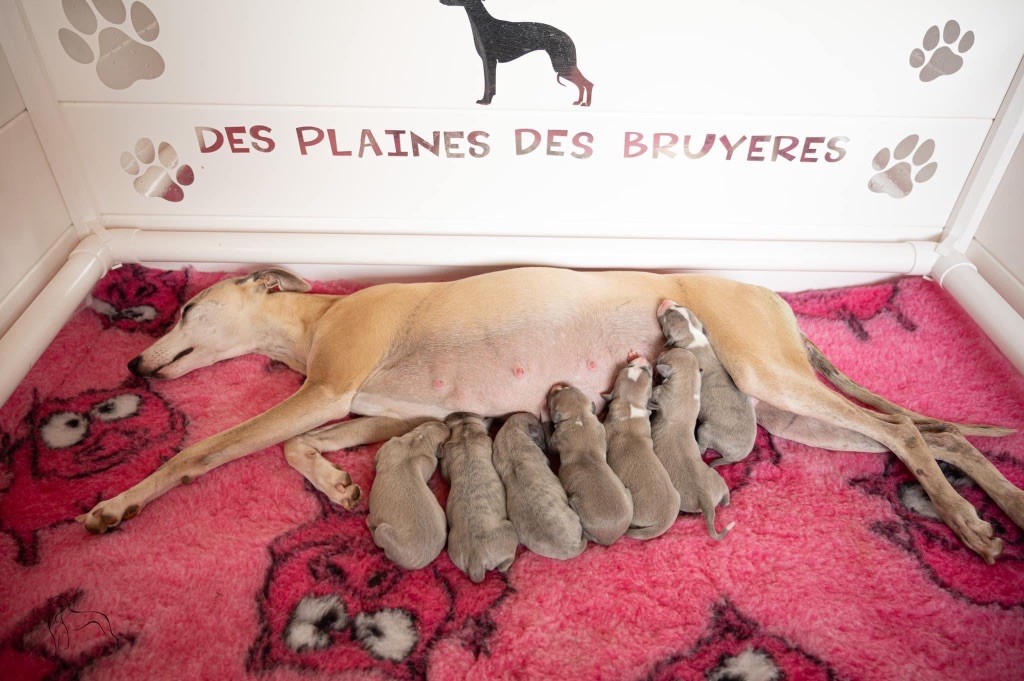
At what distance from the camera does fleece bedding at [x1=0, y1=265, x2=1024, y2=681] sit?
66.0 inches

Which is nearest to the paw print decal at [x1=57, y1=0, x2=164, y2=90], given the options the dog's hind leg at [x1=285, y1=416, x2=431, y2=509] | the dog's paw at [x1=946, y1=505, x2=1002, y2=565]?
the dog's hind leg at [x1=285, y1=416, x2=431, y2=509]

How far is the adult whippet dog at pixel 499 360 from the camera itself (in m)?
2.11

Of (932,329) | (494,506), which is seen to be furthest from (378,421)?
(932,329)

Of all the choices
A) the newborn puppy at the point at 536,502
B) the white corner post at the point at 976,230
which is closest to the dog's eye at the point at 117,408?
the newborn puppy at the point at 536,502

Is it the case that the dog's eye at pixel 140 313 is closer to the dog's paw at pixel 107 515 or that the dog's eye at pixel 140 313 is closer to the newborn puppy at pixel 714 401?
the dog's paw at pixel 107 515

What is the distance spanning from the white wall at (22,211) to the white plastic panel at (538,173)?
16 cm

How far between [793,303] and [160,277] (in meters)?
2.57

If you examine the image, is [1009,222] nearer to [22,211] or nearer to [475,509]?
[475,509]

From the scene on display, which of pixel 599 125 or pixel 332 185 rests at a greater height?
pixel 599 125

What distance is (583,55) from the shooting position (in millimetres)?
2242

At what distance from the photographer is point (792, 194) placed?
256cm

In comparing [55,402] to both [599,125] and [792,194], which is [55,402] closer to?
[599,125]

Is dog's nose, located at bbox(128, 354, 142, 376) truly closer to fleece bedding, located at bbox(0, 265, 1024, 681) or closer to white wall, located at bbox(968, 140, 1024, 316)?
fleece bedding, located at bbox(0, 265, 1024, 681)

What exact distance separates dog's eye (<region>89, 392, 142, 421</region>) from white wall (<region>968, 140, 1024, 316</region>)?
10.5 feet
